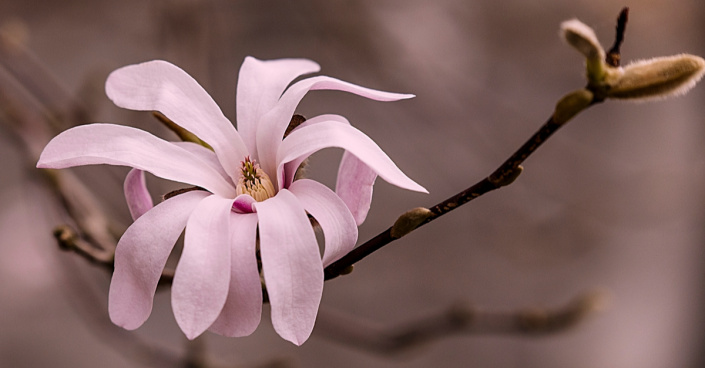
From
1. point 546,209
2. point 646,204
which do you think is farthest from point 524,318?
point 546,209

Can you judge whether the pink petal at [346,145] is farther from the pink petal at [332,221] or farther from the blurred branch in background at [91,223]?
the blurred branch in background at [91,223]

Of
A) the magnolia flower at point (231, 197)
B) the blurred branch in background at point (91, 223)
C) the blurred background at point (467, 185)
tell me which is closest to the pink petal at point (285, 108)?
the magnolia flower at point (231, 197)

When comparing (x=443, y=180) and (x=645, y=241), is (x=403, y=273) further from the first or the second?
(x=645, y=241)

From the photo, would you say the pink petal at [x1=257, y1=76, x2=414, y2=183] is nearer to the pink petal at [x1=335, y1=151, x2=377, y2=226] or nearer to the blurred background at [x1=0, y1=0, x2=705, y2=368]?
the pink petal at [x1=335, y1=151, x2=377, y2=226]

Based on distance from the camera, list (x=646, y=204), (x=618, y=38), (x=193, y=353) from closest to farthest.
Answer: (x=618, y=38), (x=193, y=353), (x=646, y=204)

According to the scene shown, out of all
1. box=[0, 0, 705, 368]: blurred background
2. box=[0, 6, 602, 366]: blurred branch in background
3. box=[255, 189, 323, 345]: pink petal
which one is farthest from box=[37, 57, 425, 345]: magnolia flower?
box=[0, 0, 705, 368]: blurred background

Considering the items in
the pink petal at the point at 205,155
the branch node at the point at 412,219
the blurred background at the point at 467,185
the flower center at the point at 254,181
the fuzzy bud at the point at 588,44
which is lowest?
the branch node at the point at 412,219
